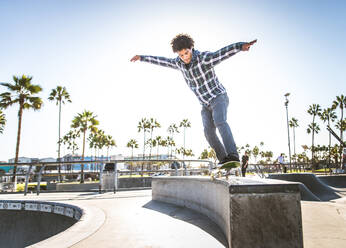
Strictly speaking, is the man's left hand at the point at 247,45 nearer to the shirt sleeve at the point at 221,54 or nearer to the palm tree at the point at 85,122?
the shirt sleeve at the point at 221,54

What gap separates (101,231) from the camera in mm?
2316

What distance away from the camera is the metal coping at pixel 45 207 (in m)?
3.75

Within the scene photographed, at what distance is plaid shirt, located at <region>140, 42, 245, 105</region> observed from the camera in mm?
3091

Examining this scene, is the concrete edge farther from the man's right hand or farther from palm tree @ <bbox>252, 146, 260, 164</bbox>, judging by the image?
palm tree @ <bbox>252, 146, 260, 164</bbox>

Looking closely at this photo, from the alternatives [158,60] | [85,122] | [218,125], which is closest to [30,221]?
[158,60]

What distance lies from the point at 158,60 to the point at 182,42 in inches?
24.6

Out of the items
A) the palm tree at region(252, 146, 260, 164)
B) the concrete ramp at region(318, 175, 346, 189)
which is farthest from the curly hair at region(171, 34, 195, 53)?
the palm tree at region(252, 146, 260, 164)

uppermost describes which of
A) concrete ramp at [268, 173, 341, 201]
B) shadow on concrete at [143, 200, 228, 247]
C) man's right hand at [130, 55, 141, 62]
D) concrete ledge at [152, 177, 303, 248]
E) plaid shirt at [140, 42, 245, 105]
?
man's right hand at [130, 55, 141, 62]

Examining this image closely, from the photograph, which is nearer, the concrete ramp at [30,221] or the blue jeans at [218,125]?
the blue jeans at [218,125]

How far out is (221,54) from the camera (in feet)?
10.1

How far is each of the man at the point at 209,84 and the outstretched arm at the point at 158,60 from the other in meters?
0.05

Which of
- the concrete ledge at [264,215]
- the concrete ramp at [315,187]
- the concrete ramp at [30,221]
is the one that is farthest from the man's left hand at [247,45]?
the concrete ramp at [315,187]

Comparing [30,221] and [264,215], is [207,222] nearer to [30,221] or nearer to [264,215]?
[264,215]

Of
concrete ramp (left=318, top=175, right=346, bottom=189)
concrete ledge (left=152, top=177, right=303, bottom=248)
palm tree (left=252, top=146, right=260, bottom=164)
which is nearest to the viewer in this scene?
concrete ledge (left=152, top=177, right=303, bottom=248)
